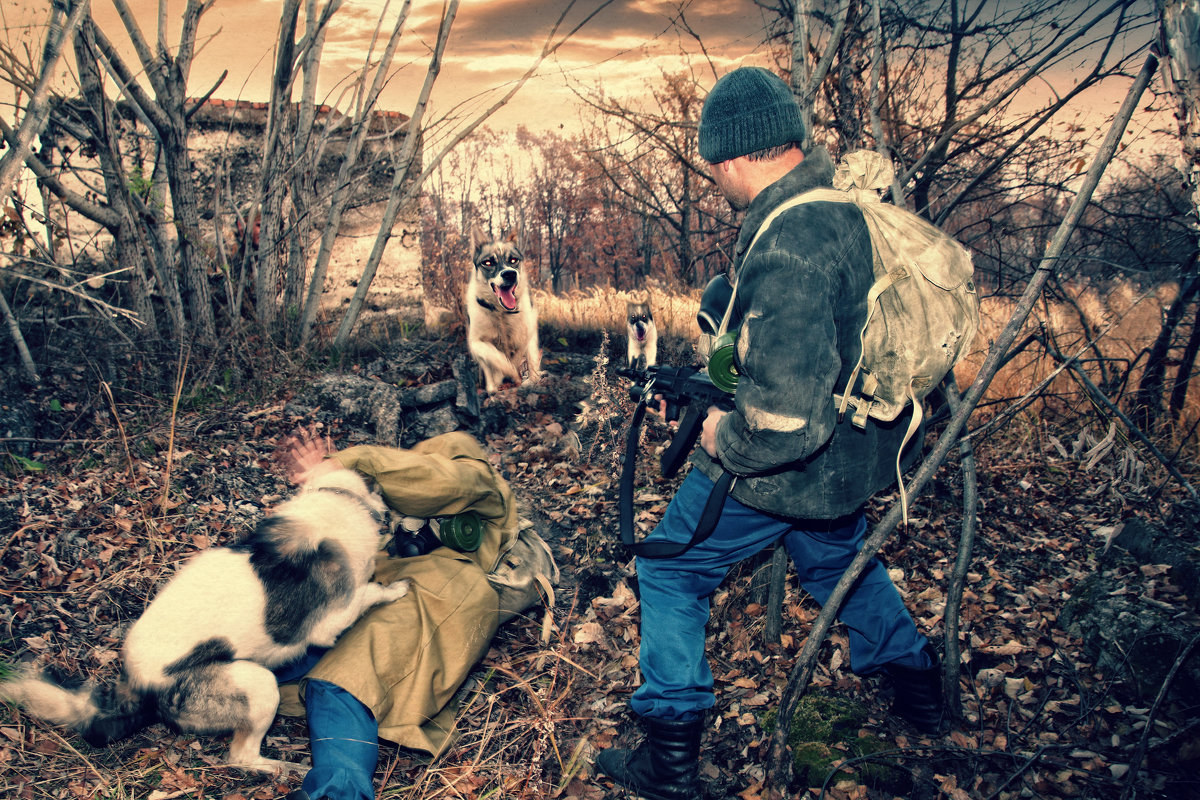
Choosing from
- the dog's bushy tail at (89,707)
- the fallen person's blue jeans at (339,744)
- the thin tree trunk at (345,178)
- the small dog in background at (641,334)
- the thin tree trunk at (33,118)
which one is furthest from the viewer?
the small dog in background at (641,334)

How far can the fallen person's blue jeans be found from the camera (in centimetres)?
211

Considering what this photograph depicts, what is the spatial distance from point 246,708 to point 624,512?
5.14 feet

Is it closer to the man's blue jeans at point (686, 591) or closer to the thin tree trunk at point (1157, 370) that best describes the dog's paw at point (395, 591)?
the man's blue jeans at point (686, 591)

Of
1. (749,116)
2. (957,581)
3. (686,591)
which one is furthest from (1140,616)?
(749,116)

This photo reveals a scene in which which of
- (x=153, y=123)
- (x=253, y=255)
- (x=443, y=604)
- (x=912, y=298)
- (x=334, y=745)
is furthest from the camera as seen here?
(x=253, y=255)

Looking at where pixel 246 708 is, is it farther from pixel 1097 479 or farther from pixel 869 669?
pixel 1097 479

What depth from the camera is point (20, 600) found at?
3248 mm

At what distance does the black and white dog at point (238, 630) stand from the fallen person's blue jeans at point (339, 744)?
209 millimetres

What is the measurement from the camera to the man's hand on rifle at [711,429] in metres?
2.10

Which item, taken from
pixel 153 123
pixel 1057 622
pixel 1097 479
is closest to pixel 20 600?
pixel 153 123

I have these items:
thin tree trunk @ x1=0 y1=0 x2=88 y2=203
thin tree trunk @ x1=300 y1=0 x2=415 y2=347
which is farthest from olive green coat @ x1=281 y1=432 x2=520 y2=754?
thin tree trunk @ x1=300 y1=0 x2=415 y2=347

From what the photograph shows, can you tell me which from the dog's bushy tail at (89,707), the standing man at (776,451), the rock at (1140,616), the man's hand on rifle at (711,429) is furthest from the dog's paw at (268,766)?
the rock at (1140,616)

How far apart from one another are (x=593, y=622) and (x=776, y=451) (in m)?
2.06

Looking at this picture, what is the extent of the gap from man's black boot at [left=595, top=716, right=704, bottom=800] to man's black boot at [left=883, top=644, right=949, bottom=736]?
0.94 metres
